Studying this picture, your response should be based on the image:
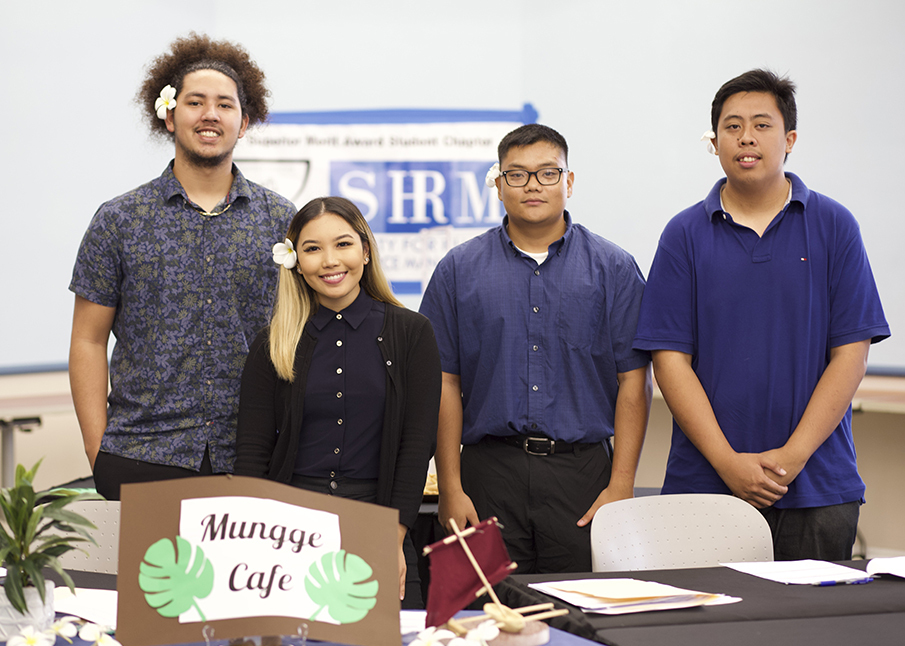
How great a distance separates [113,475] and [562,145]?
1519 mm

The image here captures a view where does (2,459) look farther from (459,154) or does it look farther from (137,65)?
(459,154)

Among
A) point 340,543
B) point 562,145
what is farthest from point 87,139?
point 340,543

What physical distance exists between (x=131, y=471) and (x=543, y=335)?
1158 mm

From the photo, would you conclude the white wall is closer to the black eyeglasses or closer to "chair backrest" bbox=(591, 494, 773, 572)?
the black eyeglasses

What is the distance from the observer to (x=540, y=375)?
89.4 inches

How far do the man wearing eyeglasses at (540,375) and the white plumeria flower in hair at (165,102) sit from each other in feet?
3.06

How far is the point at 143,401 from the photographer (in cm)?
211

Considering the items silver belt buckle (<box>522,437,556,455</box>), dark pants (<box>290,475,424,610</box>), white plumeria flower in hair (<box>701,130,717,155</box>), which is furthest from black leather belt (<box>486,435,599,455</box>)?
white plumeria flower in hair (<box>701,130,717,155</box>)

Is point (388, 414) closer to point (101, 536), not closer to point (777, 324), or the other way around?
point (101, 536)

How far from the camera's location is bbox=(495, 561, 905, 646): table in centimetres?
125

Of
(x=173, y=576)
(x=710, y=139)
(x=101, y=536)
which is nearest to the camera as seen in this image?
(x=173, y=576)

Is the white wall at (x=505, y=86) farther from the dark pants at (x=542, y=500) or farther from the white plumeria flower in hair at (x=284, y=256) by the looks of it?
the white plumeria flower in hair at (x=284, y=256)

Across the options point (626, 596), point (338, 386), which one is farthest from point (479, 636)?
point (338, 386)

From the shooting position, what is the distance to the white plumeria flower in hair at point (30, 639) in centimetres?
117
